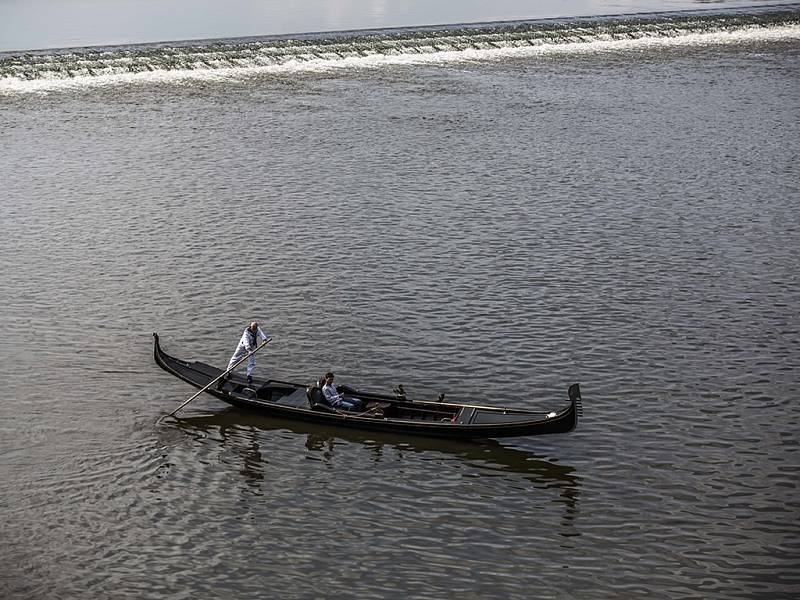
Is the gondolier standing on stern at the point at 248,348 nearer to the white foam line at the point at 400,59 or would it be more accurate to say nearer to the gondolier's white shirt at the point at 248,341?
the gondolier's white shirt at the point at 248,341

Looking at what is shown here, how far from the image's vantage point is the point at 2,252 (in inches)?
1716

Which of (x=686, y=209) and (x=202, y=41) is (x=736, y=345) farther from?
(x=202, y=41)

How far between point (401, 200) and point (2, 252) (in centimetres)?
1850

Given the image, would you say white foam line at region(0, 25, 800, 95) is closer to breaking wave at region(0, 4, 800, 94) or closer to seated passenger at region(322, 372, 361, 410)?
breaking wave at region(0, 4, 800, 94)

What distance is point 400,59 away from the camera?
85.3 metres

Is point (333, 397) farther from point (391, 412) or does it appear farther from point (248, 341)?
point (248, 341)

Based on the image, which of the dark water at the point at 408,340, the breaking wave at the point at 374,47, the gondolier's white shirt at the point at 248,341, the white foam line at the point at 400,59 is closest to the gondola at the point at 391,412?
the dark water at the point at 408,340

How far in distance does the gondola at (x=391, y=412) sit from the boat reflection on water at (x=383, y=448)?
42 cm

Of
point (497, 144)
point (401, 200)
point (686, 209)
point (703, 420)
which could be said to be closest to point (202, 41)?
point (497, 144)

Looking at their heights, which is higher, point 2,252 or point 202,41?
point 202,41

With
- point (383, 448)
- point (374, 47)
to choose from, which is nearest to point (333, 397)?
point (383, 448)

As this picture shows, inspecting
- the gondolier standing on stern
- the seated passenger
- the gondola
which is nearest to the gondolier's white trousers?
the gondolier standing on stern

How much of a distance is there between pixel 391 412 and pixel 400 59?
2433 inches

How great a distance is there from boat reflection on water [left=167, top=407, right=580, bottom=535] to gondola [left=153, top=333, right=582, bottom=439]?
16.5 inches
